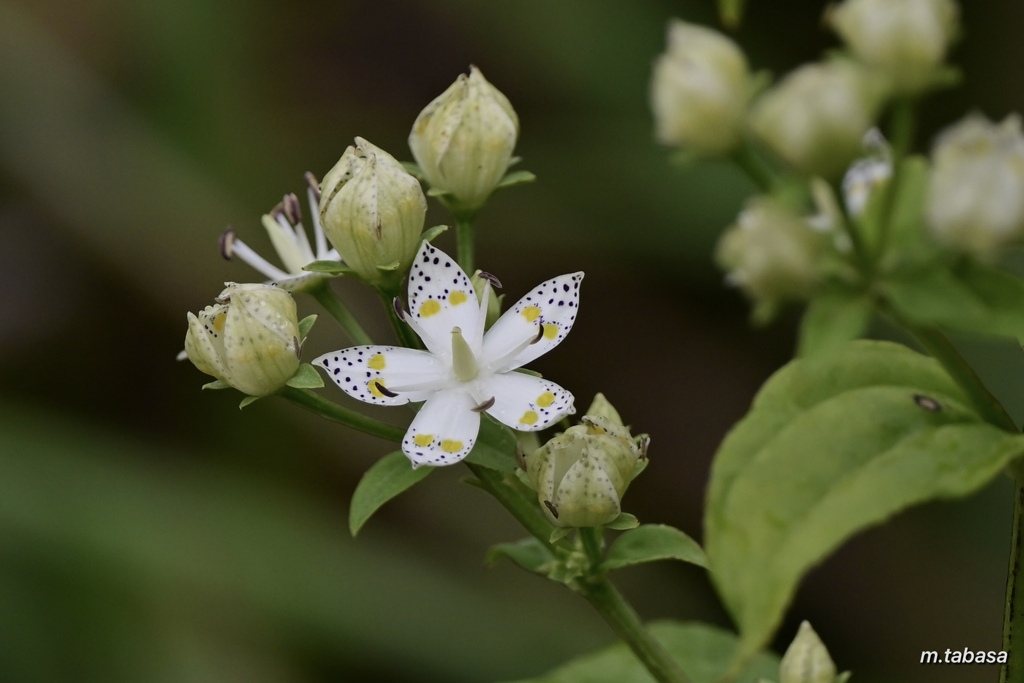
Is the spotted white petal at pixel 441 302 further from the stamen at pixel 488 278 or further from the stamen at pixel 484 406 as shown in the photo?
the stamen at pixel 484 406

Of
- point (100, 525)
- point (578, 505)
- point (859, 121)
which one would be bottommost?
point (100, 525)

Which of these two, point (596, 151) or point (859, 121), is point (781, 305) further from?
point (596, 151)

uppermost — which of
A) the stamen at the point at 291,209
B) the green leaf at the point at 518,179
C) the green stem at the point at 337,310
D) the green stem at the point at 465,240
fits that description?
the green leaf at the point at 518,179

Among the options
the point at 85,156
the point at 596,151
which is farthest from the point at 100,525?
the point at 596,151

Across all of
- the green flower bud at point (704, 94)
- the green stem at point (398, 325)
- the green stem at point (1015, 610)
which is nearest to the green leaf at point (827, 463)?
the green stem at point (1015, 610)

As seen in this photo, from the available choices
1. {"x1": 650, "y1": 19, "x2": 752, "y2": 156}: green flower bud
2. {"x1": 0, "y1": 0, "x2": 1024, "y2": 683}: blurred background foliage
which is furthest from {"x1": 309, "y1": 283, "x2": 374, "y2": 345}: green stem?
{"x1": 0, "y1": 0, "x2": 1024, "y2": 683}: blurred background foliage
